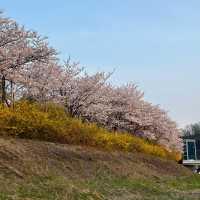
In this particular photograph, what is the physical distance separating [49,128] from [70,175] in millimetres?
4927

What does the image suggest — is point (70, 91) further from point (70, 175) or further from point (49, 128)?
point (70, 175)

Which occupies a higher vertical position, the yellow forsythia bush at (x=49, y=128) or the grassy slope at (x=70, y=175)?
the yellow forsythia bush at (x=49, y=128)

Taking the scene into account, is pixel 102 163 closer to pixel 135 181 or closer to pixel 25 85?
pixel 135 181

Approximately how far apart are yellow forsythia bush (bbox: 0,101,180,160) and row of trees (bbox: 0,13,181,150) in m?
1.24

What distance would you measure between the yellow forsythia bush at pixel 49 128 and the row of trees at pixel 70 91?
1.24 meters

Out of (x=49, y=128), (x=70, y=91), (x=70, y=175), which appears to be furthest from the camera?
(x=70, y=91)

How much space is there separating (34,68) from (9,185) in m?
14.2

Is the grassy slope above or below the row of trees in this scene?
below

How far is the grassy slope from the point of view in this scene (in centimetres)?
1394

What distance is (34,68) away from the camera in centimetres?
2731

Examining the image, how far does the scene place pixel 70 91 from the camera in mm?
31438

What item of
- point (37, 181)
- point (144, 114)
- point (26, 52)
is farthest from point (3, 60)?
point (144, 114)

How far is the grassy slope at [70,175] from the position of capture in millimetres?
13938

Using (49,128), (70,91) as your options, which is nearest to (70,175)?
(49,128)
